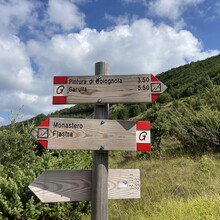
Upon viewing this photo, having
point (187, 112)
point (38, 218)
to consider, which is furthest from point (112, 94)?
point (187, 112)

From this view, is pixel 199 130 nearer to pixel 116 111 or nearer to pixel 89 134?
pixel 116 111

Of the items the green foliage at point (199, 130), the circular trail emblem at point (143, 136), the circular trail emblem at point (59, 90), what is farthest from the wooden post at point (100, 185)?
the green foliage at point (199, 130)

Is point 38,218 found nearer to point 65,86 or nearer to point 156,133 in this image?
point 65,86

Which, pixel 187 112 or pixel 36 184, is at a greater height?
pixel 187 112

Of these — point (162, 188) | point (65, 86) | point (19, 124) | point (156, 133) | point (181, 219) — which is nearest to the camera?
point (65, 86)

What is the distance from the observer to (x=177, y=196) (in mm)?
4602

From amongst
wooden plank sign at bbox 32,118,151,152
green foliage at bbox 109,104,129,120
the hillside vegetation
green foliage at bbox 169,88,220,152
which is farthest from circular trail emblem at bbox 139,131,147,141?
green foliage at bbox 169,88,220,152

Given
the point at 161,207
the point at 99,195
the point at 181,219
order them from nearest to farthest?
the point at 99,195 < the point at 181,219 < the point at 161,207

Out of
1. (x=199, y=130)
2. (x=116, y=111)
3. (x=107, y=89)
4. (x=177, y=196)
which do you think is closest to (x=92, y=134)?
(x=107, y=89)

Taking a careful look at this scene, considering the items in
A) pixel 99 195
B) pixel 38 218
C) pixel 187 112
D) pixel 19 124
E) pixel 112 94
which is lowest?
pixel 38 218

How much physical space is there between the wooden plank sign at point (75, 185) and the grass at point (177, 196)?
790 mm

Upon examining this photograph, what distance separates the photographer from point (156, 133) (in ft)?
37.7

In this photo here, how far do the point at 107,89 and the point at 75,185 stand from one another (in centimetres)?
92

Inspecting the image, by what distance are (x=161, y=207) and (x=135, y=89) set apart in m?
1.65
